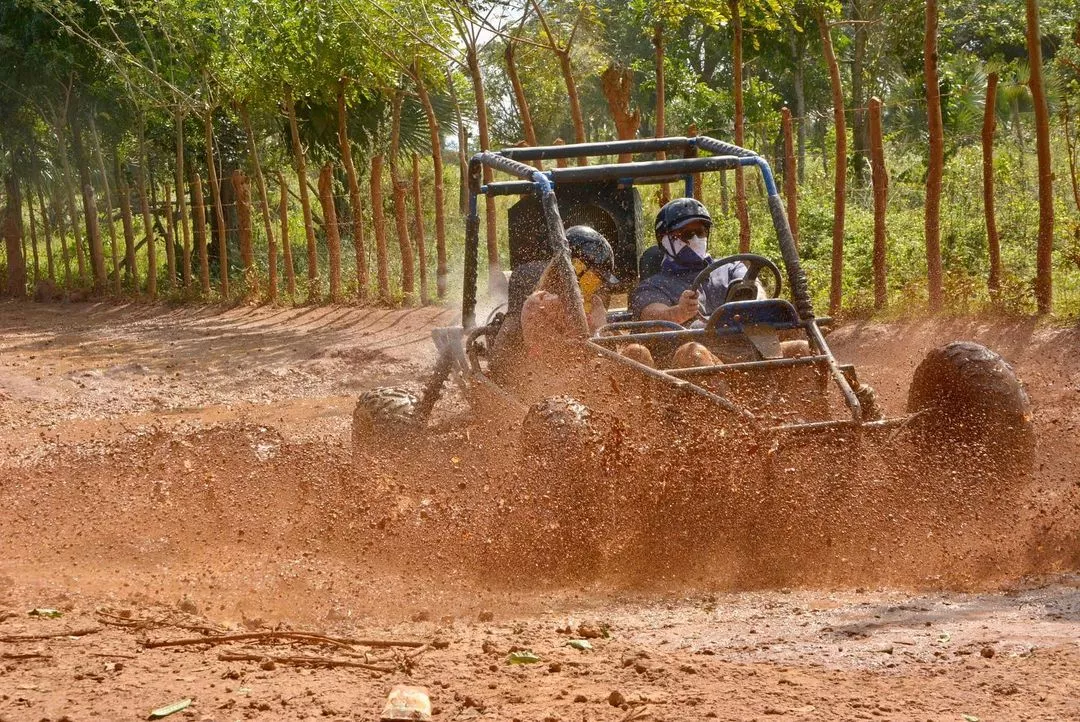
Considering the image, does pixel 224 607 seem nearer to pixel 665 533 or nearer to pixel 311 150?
pixel 665 533

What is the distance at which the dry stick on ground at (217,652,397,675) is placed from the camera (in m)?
4.00

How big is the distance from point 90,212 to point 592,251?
23.4 metres

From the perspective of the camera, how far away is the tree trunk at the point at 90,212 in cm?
2866

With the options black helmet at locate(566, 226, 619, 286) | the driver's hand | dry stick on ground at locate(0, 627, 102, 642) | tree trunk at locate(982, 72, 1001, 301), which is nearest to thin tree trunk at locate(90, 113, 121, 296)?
tree trunk at locate(982, 72, 1001, 301)

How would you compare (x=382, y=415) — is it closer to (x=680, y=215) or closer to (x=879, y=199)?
(x=680, y=215)

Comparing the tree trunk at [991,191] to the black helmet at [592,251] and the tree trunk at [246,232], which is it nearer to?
the black helmet at [592,251]

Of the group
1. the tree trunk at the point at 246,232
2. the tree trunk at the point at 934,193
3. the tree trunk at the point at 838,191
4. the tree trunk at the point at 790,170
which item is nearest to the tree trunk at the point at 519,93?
the tree trunk at the point at 790,170

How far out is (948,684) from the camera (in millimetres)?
3588

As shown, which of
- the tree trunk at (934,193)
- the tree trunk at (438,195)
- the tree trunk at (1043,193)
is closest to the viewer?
the tree trunk at (1043,193)

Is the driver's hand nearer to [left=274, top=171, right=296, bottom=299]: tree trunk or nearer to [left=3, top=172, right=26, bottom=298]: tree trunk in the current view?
[left=274, top=171, right=296, bottom=299]: tree trunk

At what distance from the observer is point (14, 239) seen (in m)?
30.7

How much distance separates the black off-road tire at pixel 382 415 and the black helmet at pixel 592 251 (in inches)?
50.7

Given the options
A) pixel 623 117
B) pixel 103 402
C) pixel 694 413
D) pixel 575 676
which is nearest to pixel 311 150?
pixel 623 117

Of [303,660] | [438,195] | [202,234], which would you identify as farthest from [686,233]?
[202,234]
